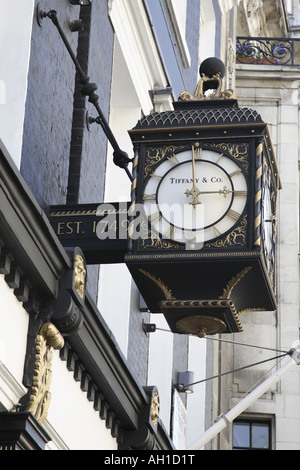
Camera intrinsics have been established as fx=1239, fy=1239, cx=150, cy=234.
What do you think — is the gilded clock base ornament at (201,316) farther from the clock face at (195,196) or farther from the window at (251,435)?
the window at (251,435)

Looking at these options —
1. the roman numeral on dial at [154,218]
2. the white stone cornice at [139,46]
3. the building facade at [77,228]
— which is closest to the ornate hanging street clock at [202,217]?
the roman numeral on dial at [154,218]

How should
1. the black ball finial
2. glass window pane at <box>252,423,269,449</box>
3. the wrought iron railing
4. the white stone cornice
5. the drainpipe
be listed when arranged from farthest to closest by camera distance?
the wrought iron railing < glass window pane at <box>252,423,269,449</box> < the drainpipe < the white stone cornice < the black ball finial

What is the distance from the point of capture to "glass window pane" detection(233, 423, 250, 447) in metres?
21.7

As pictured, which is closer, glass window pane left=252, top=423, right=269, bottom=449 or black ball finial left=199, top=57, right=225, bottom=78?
black ball finial left=199, top=57, right=225, bottom=78

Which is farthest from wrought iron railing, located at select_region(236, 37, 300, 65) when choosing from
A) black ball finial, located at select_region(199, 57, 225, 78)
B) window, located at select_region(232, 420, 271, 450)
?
black ball finial, located at select_region(199, 57, 225, 78)

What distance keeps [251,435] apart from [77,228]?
45.5 feet

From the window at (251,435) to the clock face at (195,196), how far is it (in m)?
13.9

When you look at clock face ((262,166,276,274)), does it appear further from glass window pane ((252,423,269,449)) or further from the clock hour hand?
glass window pane ((252,423,269,449))

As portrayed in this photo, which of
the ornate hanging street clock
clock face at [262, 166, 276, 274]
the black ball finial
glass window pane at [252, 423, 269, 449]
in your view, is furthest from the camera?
glass window pane at [252, 423, 269, 449]

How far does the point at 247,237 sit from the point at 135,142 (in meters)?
1.07

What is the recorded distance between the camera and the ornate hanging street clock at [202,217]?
→ 8.05 metres

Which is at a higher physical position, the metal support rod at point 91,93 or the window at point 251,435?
the window at point 251,435

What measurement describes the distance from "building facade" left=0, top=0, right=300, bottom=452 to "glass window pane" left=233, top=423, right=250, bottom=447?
3933mm

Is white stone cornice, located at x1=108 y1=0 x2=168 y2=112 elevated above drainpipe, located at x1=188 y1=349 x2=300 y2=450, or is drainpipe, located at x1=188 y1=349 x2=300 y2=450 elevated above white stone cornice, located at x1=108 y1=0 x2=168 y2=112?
white stone cornice, located at x1=108 y1=0 x2=168 y2=112
